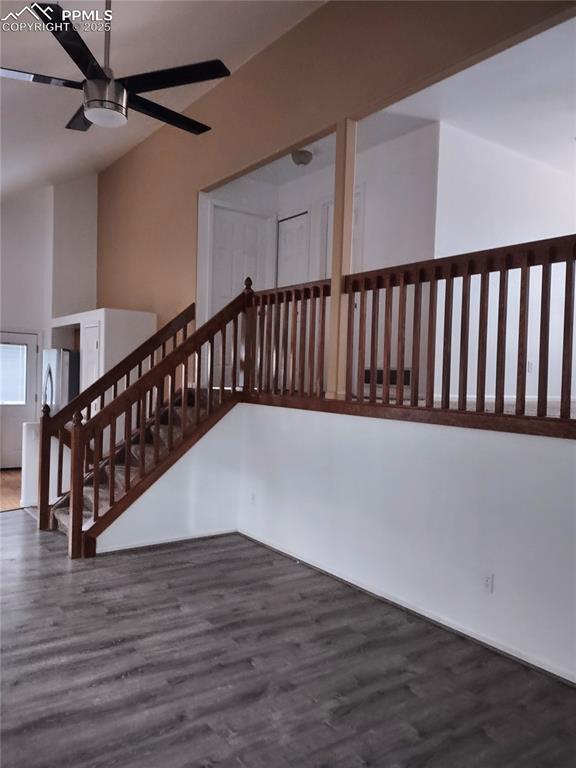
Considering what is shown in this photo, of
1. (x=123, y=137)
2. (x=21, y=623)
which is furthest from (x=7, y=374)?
(x=21, y=623)

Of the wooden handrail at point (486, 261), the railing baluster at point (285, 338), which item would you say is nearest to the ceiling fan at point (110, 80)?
the wooden handrail at point (486, 261)

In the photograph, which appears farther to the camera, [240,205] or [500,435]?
[240,205]

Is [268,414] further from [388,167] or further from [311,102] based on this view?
[388,167]

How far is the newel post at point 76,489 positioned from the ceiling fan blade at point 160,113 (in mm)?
2177

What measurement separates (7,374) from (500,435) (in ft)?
23.8

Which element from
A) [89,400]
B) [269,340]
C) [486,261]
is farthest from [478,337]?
Answer: [89,400]

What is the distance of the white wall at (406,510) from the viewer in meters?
2.83

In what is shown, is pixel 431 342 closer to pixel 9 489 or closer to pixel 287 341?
pixel 287 341

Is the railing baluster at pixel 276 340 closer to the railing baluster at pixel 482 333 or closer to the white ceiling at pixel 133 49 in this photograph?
the railing baluster at pixel 482 333

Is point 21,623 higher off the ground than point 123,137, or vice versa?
point 123,137

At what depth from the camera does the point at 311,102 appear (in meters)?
4.60

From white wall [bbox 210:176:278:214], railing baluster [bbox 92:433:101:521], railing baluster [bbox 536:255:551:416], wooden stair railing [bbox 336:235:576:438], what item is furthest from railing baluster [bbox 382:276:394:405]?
white wall [bbox 210:176:278:214]

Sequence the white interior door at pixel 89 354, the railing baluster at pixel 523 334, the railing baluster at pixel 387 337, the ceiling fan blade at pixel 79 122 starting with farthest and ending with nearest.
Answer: the white interior door at pixel 89 354 → the ceiling fan blade at pixel 79 122 → the railing baluster at pixel 387 337 → the railing baluster at pixel 523 334

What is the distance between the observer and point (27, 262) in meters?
8.21
